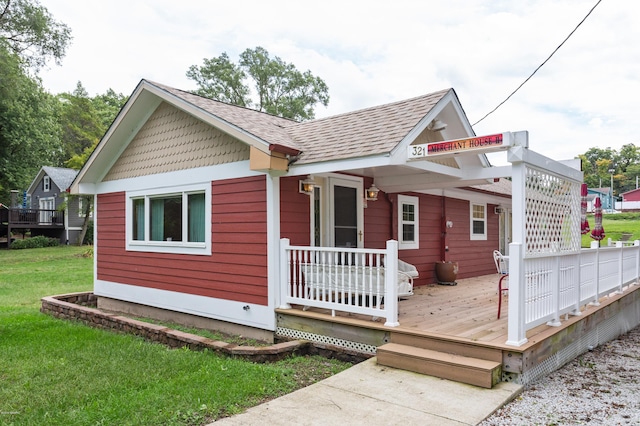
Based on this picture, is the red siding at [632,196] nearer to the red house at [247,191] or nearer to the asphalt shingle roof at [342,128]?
the red house at [247,191]

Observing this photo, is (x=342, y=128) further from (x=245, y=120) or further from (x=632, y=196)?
(x=632, y=196)

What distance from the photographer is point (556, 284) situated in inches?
198

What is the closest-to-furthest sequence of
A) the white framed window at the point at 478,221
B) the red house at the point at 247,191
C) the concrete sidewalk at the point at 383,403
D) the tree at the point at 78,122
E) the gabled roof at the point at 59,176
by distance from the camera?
the concrete sidewalk at the point at 383,403 → the red house at the point at 247,191 → the white framed window at the point at 478,221 → the gabled roof at the point at 59,176 → the tree at the point at 78,122

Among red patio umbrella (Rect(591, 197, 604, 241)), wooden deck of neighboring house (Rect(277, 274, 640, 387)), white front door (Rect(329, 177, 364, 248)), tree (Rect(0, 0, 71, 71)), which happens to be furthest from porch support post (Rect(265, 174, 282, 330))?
tree (Rect(0, 0, 71, 71))

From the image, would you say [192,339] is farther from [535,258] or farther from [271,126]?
[535,258]

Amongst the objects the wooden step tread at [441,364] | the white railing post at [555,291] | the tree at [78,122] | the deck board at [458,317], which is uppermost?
the tree at [78,122]

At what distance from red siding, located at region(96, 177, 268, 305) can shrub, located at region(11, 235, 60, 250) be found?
21659 millimetres

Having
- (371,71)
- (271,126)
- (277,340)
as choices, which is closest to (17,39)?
(371,71)

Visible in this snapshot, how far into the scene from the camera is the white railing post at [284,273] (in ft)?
19.5

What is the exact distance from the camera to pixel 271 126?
6.92 m

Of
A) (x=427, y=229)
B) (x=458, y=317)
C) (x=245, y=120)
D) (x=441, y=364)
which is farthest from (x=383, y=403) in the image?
(x=427, y=229)

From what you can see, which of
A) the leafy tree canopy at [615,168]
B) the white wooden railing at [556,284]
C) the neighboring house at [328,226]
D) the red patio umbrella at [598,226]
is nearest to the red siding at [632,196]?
the leafy tree canopy at [615,168]

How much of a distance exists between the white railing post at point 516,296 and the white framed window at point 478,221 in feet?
23.8

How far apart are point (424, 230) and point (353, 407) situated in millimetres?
6438
